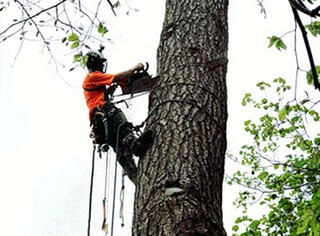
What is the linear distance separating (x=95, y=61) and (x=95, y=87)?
1.38 ft

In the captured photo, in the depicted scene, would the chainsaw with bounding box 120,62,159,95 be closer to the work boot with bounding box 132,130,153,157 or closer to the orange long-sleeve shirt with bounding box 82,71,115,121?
the orange long-sleeve shirt with bounding box 82,71,115,121

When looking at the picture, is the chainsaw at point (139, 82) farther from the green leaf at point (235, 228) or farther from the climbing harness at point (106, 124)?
the green leaf at point (235, 228)

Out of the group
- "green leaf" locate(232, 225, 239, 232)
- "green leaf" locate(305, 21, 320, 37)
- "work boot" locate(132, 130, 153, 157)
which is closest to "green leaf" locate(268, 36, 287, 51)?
"green leaf" locate(305, 21, 320, 37)

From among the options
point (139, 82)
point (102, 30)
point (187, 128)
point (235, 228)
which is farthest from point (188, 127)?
point (235, 228)

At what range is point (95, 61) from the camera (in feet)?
14.5

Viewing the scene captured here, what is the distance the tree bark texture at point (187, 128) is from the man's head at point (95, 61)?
4.12ft

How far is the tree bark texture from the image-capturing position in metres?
2.24

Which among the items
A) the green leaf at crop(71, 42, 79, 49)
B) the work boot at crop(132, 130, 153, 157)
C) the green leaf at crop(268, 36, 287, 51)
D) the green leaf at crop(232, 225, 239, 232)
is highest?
the green leaf at crop(71, 42, 79, 49)

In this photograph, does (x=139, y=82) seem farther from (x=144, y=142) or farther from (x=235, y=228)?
(x=235, y=228)

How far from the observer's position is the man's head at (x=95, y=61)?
439 centimetres

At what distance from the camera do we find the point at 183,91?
9.06 ft

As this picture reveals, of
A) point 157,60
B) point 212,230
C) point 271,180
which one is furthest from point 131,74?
point 271,180

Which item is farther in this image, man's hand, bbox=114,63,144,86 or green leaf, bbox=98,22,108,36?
green leaf, bbox=98,22,108,36

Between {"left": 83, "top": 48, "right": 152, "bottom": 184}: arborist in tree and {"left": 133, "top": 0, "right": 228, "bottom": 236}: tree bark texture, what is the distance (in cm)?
64
